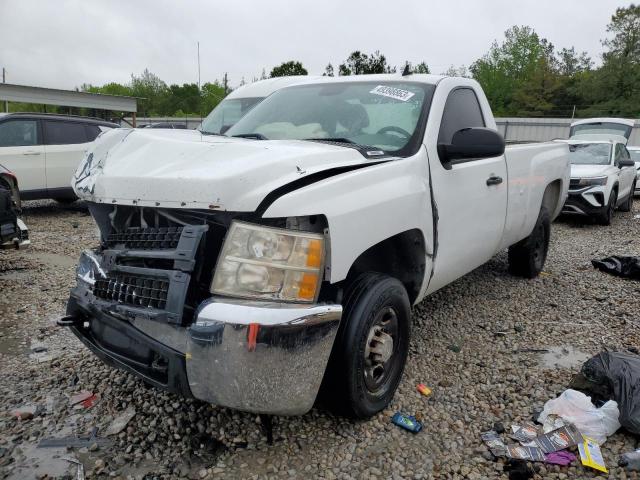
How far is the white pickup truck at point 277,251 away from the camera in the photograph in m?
1.98

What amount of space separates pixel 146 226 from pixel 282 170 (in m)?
0.75

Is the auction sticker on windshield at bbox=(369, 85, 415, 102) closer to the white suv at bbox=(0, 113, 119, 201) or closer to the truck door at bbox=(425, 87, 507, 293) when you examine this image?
the truck door at bbox=(425, 87, 507, 293)

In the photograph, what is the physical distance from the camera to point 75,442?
7.95 ft

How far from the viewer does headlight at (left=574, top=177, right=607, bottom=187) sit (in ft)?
29.6

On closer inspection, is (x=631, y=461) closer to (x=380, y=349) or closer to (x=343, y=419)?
(x=380, y=349)

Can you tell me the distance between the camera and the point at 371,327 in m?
2.46

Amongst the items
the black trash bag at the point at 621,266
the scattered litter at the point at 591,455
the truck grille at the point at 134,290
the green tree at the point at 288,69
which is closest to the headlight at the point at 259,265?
the truck grille at the point at 134,290

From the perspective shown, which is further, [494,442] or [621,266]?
[621,266]

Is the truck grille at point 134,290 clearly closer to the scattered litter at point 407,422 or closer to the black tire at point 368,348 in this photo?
the black tire at point 368,348

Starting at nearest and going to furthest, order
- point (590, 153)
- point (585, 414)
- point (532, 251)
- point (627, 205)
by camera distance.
A: point (585, 414)
point (532, 251)
point (590, 153)
point (627, 205)

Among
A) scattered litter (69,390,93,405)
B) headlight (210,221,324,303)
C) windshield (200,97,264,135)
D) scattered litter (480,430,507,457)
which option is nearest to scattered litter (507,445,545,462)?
scattered litter (480,430,507,457)

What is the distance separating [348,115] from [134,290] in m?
1.80

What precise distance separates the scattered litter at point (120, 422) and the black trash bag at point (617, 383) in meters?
2.56

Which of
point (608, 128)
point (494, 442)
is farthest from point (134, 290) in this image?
point (608, 128)
